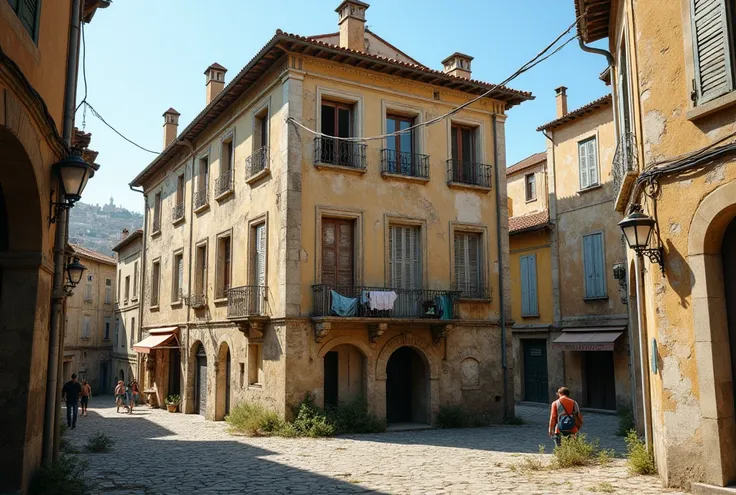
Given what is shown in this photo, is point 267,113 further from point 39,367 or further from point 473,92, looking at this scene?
point 39,367

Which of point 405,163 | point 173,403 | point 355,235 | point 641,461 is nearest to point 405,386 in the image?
point 355,235

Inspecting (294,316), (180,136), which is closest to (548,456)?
(294,316)

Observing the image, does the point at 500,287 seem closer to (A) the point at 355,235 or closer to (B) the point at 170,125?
(A) the point at 355,235

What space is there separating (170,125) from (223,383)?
1497 cm

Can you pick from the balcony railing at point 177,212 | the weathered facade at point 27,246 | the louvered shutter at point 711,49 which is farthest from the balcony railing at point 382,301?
the balcony railing at point 177,212

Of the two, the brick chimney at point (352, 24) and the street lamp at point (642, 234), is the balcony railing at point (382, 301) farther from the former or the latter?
the street lamp at point (642, 234)

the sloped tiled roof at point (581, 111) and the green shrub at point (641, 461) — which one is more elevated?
the sloped tiled roof at point (581, 111)

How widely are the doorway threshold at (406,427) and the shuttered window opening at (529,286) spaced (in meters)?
9.02

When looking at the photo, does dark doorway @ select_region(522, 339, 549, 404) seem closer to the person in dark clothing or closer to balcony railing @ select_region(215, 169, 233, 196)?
balcony railing @ select_region(215, 169, 233, 196)

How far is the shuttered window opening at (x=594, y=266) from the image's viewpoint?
22.4 m

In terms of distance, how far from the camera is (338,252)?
57.7 ft

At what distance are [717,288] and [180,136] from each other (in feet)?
65.4

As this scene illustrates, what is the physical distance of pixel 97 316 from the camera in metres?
44.7

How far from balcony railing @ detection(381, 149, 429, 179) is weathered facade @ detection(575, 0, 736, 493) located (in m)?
9.46
